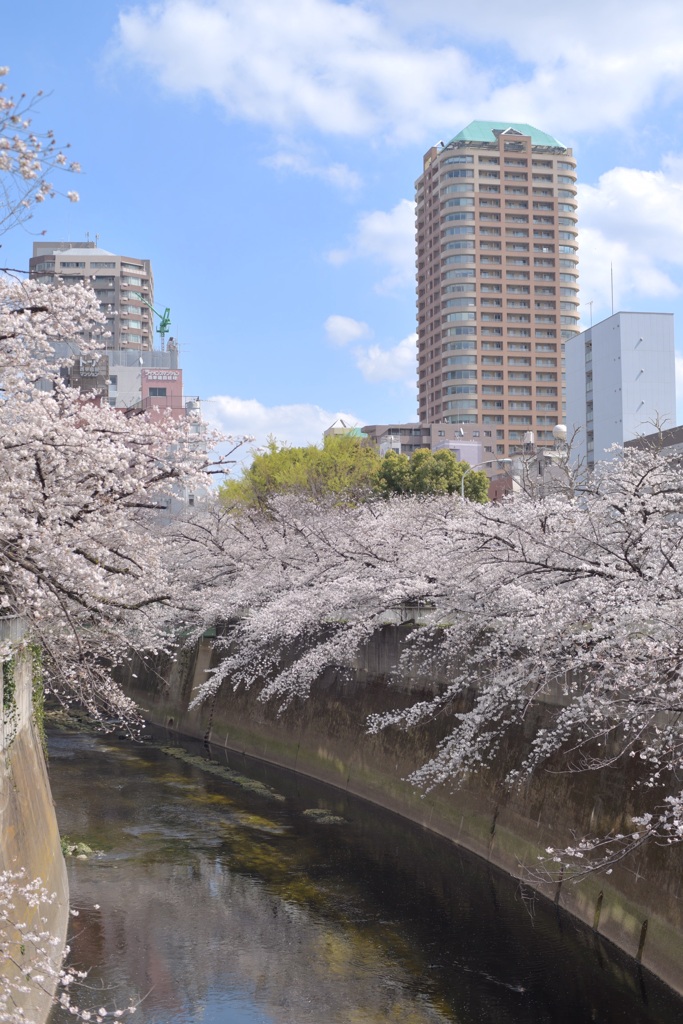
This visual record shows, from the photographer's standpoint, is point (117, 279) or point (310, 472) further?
point (117, 279)

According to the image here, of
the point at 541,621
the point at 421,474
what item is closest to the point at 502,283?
the point at 421,474

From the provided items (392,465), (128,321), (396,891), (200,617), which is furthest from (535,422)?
(396,891)

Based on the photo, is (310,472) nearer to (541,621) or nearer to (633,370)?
(541,621)

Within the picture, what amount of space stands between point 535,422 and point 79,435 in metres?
115

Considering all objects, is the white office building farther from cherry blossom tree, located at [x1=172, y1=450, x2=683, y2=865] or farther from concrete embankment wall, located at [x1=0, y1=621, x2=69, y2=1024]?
concrete embankment wall, located at [x1=0, y1=621, x2=69, y2=1024]

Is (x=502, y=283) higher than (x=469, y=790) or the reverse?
higher

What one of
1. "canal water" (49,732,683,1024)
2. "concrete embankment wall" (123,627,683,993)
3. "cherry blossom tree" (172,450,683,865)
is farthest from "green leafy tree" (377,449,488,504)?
"canal water" (49,732,683,1024)

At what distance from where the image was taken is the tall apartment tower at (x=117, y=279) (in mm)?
128625

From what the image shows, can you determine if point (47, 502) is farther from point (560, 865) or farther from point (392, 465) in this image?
point (392, 465)

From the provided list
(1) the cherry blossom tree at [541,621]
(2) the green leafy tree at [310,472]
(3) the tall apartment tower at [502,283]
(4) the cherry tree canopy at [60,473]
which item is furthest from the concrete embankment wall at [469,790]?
(3) the tall apartment tower at [502,283]

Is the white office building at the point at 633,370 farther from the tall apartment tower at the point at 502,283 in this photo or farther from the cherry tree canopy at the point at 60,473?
the cherry tree canopy at the point at 60,473

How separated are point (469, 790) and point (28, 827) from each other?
1003 centimetres

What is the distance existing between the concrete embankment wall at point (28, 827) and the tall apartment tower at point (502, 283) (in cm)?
10947

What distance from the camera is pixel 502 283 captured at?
12719 cm
